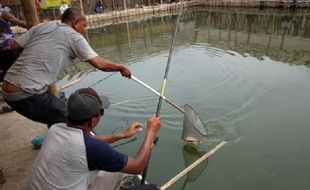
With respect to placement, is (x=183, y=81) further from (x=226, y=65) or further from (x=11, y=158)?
(x=11, y=158)

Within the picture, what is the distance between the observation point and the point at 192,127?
474 centimetres

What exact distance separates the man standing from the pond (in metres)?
2.14

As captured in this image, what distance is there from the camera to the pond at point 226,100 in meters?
4.62

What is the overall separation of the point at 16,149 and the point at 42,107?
4.86 feet

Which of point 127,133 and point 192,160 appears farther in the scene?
point 192,160

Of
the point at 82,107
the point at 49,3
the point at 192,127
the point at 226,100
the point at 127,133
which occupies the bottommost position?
the point at 226,100

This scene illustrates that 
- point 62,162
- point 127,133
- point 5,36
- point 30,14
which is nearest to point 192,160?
point 127,133

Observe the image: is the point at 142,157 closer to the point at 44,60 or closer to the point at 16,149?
the point at 44,60

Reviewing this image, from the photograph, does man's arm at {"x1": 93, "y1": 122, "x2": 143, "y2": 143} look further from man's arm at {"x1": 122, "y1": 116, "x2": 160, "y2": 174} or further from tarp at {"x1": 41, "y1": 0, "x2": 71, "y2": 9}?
tarp at {"x1": 41, "y1": 0, "x2": 71, "y2": 9}

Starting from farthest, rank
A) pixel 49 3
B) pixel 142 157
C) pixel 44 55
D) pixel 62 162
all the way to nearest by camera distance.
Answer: pixel 49 3 → pixel 44 55 → pixel 142 157 → pixel 62 162

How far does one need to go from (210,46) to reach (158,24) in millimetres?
8780

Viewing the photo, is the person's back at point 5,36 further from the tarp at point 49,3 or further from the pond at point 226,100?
the tarp at point 49,3

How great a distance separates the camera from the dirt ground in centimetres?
353

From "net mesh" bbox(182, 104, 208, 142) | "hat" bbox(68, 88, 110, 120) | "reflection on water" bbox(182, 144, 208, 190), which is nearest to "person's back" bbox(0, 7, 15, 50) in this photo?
"net mesh" bbox(182, 104, 208, 142)
